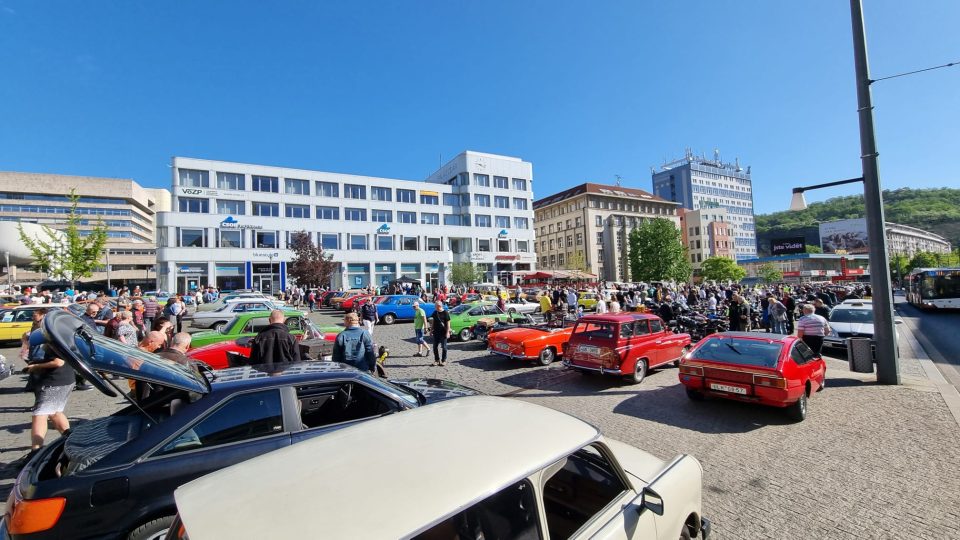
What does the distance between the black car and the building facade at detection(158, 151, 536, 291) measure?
147ft

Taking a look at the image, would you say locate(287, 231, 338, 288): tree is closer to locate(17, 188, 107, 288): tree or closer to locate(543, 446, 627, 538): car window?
locate(17, 188, 107, 288): tree

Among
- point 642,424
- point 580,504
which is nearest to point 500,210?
point 642,424

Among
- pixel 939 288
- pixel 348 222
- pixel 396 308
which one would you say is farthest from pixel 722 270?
pixel 396 308

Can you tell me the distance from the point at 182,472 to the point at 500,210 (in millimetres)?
56670

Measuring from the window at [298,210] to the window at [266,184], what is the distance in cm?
237

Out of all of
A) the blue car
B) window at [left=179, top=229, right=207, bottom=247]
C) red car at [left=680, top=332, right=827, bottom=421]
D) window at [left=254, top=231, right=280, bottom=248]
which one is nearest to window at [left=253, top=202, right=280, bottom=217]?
window at [left=254, top=231, right=280, bottom=248]

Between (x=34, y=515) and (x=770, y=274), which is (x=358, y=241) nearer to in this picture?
(x=34, y=515)

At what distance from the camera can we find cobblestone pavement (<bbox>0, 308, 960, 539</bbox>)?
3.73 metres

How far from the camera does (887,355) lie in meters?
8.10

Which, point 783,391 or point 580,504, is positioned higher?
point 580,504

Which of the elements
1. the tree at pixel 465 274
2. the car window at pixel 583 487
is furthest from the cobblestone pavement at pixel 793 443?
the tree at pixel 465 274

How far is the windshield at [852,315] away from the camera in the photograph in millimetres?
12844

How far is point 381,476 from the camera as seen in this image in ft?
5.57

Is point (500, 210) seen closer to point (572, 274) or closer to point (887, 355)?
point (572, 274)
